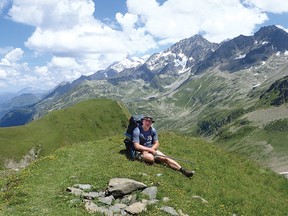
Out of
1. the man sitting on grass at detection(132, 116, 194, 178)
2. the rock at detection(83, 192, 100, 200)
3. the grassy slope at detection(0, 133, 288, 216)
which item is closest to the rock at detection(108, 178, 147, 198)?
the rock at detection(83, 192, 100, 200)

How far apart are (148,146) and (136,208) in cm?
1059

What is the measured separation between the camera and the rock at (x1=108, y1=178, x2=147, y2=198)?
24.2 meters

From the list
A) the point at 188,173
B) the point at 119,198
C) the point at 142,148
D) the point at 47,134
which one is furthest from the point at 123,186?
the point at 47,134

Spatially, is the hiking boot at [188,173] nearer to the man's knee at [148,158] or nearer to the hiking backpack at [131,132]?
the man's knee at [148,158]

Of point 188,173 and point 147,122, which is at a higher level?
point 147,122

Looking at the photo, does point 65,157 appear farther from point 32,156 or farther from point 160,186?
point 32,156

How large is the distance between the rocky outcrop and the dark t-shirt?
6.43 meters

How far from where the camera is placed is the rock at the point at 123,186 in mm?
24156

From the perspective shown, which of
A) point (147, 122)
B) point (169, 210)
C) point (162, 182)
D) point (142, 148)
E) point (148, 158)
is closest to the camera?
point (169, 210)

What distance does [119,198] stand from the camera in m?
24.2

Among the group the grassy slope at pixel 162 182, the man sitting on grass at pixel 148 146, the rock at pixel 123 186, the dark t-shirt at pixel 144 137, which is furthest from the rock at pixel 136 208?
the dark t-shirt at pixel 144 137

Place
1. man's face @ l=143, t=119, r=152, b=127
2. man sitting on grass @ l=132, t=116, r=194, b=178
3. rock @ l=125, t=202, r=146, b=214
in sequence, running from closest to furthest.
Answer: rock @ l=125, t=202, r=146, b=214
man sitting on grass @ l=132, t=116, r=194, b=178
man's face @ l=143, t=119, r=152, b=127

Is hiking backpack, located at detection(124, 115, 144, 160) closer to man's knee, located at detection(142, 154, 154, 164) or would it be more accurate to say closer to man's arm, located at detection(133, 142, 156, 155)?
man's arm, located at detection(133, 142, 156, 155)

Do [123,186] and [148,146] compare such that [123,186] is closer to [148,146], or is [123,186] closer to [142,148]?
[142,148]
